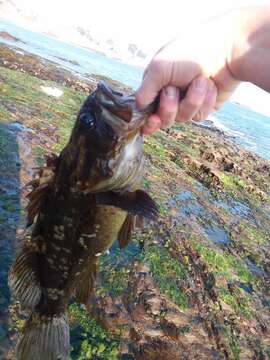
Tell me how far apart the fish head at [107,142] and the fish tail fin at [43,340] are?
1.49 metres

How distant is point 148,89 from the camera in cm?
313

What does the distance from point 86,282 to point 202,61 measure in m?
2.37

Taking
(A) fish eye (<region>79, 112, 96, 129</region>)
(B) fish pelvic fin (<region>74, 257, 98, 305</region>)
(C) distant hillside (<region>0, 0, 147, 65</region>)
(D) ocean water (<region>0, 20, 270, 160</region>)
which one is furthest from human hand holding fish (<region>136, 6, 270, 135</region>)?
(C) distant hillside (<region>0, 0, 147, 65</region>)

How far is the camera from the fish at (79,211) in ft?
11.3

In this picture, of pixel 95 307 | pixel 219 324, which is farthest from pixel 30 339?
pixel 219 324

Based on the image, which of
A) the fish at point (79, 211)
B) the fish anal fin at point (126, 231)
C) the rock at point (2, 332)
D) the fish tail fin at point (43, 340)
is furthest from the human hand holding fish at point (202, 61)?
the rock at point (2, 332)

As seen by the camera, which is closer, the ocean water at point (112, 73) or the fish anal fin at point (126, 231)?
the fish anal fin at point (126, 231)

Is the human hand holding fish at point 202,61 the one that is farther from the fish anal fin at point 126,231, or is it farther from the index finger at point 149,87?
the fish anal fin at point 126,231

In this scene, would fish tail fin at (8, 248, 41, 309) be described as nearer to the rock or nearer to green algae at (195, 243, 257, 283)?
the rock

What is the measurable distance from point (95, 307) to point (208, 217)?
227 inches

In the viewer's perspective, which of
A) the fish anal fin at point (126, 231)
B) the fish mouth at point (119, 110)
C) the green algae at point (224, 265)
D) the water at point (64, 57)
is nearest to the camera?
the fish mouth at point (119, 110)

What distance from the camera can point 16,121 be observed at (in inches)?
489

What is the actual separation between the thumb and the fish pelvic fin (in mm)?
1732

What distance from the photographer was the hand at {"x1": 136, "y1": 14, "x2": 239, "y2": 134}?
122 inches
